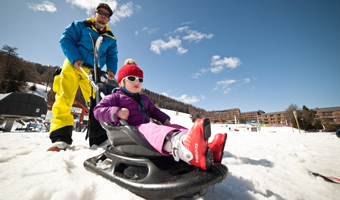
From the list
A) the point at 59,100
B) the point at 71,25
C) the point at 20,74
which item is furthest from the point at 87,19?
the point at 20,74

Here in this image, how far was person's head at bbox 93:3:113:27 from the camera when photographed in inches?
114

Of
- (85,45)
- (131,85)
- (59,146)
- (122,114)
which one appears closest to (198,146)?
(122,114)

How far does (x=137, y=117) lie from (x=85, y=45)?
→ 7.21ft

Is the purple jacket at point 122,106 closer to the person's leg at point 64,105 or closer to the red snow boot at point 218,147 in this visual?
the red snow boot at point 218,147

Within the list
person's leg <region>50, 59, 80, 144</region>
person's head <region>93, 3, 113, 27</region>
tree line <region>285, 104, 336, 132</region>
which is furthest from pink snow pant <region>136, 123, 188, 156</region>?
tree line <region>285, 104, 336, 132</region>

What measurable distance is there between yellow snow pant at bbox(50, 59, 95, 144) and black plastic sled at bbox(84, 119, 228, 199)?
1.33 meters

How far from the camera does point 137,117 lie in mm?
1736

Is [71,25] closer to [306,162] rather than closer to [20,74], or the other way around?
[306,162]

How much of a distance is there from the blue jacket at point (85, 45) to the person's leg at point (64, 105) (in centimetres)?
28

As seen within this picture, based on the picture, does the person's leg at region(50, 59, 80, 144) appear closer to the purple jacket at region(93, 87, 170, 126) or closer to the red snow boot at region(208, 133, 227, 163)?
the purple jacket at region(93, 87, 170, 126)

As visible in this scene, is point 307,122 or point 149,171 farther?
point 307,122

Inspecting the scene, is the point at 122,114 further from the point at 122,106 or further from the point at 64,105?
the point at 64,105

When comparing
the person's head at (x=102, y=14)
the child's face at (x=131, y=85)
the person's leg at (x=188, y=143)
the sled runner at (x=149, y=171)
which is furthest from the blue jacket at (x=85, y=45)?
the person's leg at (x=188, y=143)

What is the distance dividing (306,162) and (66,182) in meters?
3.39
